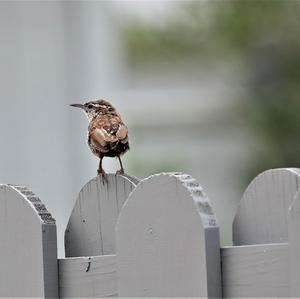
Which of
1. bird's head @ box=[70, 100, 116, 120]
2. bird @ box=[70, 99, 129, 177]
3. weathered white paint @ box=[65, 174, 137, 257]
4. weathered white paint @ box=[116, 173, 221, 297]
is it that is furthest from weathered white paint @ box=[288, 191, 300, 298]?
bird's head @ box=[70, 100, 116, 120]

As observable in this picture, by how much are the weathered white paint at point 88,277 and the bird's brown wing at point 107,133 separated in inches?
70.2

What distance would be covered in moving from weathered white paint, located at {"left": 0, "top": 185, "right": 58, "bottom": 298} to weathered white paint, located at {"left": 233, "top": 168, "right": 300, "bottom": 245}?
26.2 inches

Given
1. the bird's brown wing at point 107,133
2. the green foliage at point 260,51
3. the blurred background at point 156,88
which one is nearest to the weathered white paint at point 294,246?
the bird's brown wing at point 107,133

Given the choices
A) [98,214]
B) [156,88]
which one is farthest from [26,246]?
[156,88]

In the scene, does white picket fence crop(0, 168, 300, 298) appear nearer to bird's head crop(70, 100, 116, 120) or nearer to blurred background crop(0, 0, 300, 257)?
bird's head crop(70, 100, 116, 120)

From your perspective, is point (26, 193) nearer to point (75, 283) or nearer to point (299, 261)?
point (75, 283)

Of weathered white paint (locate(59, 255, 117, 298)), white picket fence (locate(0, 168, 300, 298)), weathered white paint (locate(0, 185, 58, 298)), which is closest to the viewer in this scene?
white picket fence (locate(0, 168, 300, 298))

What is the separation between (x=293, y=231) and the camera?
8.44ft

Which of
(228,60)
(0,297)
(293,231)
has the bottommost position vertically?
(0,297)

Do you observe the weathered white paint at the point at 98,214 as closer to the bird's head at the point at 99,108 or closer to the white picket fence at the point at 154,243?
the white picket fence at the point at 154,243

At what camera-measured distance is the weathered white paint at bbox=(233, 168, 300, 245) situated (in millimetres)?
2723

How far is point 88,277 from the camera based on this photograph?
3.14m

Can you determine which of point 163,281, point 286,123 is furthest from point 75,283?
point 286,123

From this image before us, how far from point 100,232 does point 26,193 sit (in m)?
0.27
